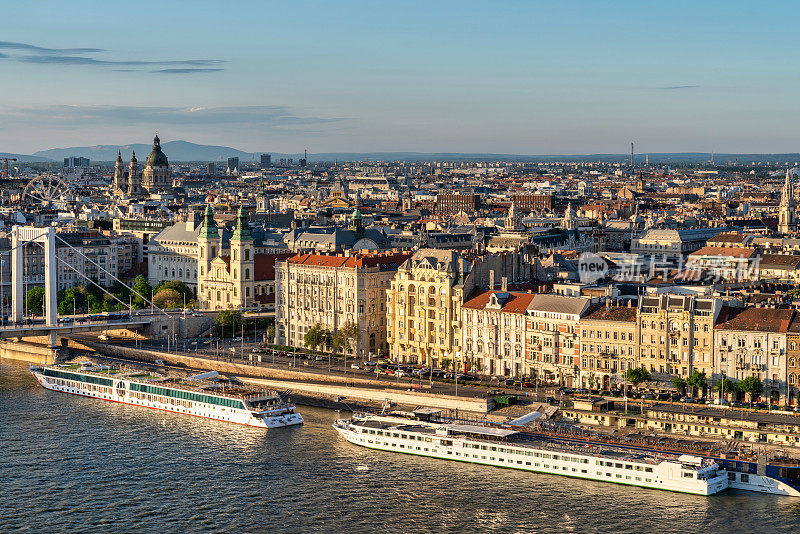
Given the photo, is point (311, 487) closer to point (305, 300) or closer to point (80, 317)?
point (305, 300)

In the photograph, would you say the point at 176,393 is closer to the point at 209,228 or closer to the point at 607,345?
the point at 607,345

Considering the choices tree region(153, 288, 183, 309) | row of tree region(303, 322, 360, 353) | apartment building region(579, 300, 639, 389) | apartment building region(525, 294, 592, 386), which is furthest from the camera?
tree region(153, 288, 183, 309)

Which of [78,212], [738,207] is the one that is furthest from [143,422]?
[738,207]

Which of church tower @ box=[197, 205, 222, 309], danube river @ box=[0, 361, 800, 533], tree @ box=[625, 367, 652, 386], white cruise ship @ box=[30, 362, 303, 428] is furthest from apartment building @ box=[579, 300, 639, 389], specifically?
church tower @ box=[197, 205, 222, 309]

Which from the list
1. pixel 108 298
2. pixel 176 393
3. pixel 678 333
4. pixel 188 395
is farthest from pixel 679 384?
pixel 108 298

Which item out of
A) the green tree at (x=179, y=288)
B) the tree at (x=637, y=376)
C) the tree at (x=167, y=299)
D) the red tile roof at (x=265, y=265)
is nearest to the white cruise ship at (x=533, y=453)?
the tree at (x=637, y=376)

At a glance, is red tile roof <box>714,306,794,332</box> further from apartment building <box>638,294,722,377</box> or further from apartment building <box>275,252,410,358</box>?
apartment building <box>275,252,410,358</box>

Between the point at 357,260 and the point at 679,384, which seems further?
the point at 357,260
